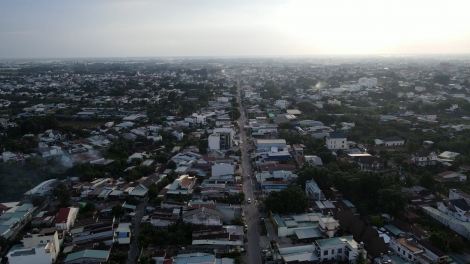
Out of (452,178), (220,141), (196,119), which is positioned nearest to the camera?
(452,178)

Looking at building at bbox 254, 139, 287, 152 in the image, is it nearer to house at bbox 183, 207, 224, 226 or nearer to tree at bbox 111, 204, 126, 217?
house at bbox 183, 207, 224, 226

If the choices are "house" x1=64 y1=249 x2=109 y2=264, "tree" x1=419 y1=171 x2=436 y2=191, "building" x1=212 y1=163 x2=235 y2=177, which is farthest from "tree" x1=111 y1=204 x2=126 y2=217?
"tree" x1=419 y1=171 x2=436 y2=191

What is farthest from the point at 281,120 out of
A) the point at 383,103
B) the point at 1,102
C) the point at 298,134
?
the point at 1,102

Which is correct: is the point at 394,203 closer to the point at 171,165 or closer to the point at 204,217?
the point at 204,217

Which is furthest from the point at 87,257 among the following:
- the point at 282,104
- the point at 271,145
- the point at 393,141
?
the point at 282,104

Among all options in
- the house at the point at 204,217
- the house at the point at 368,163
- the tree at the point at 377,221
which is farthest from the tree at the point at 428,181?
the house at the point at 204,217

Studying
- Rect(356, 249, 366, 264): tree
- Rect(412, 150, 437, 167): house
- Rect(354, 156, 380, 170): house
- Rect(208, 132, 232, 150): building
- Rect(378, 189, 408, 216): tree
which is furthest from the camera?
Rect(208, 132, 232, 150): building
